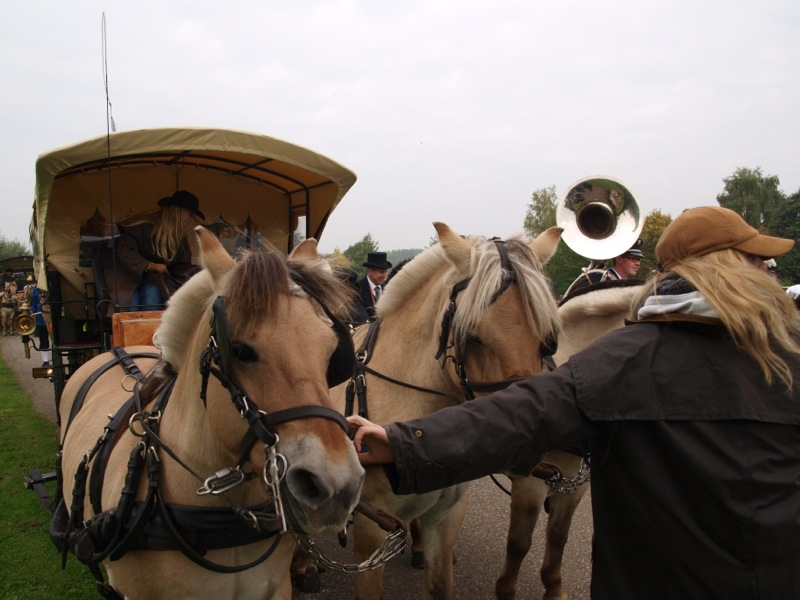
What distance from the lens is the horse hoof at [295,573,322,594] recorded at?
332cm

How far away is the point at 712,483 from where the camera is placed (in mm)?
1177

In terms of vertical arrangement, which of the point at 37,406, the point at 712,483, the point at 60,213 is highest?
the point at 60,213

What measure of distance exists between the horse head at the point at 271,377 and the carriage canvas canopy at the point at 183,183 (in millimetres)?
2096

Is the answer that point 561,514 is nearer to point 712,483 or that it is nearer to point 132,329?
point 712,483

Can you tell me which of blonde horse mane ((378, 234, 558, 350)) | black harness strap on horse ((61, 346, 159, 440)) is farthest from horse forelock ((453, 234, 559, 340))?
black harness strap on horse ((61, 346, 159, 440))

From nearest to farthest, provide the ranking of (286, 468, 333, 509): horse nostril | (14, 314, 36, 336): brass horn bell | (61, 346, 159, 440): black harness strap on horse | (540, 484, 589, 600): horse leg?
(286, 468, 333, 509): horse nostril, (61, 346, 159, 440): black harness strap on horse, (540, 484, 589, 600): horse leg, (14, 314, 36, 336): brass horn bell

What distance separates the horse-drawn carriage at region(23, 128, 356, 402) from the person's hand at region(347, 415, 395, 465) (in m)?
2.62

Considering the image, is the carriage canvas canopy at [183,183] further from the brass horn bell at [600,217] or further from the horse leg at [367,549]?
the brass horn bell at [600,217]

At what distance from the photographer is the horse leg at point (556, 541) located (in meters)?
3.13

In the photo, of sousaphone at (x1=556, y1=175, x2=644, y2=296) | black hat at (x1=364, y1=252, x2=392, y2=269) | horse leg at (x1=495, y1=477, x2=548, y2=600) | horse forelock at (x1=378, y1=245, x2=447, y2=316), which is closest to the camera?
horse forelock at (x1=378, y1=245, x2=447, y2=316)

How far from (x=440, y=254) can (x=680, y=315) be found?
1.37 meters

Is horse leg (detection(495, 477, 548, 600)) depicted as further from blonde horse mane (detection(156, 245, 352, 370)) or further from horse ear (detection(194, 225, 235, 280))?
horse ear (detection(194, 225, 235, 280))

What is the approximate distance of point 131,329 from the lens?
341 cm

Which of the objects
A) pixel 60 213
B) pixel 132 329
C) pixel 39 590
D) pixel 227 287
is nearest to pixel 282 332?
pixel 227 287
